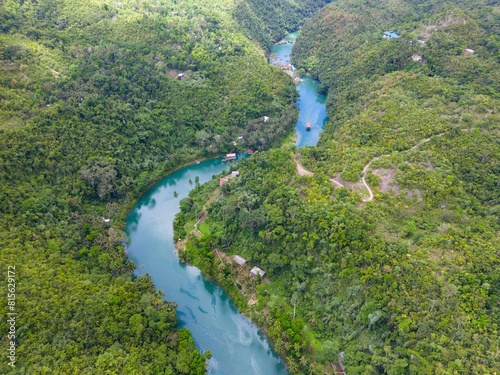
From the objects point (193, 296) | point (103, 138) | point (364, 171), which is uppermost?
point (364, 171)

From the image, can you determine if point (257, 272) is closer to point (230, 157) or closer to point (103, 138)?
point (230, 157)

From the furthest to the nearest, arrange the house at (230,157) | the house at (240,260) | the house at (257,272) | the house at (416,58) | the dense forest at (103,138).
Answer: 1. the house at (416,58)
2. the house at (230,157)
3. the house at (240,260)
4. the house at (257,272)
5. the dense forest at (103,138)

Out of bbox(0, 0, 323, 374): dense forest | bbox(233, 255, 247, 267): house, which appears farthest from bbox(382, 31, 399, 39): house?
bbox(233, 255, 247, 267): house

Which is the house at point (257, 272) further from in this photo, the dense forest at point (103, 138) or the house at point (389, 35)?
the house at point (389, 35)

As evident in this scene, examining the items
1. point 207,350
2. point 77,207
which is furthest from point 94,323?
point 77,207

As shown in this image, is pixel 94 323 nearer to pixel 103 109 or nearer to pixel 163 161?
pixel 163 161

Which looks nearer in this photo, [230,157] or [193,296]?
[193,296]

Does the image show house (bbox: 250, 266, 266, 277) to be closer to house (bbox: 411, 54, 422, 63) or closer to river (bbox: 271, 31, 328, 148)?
river (bbox: 271, 31, 328, 148)

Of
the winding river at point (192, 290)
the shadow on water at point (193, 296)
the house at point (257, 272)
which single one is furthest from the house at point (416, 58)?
the house at point (257, 272)

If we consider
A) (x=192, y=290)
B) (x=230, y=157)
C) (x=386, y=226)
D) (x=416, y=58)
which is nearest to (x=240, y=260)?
(x=192, y=290)
